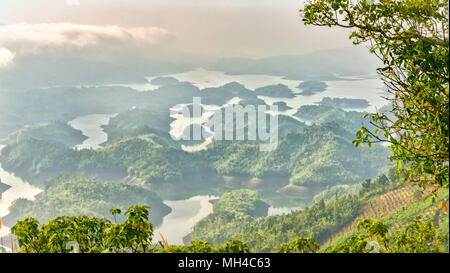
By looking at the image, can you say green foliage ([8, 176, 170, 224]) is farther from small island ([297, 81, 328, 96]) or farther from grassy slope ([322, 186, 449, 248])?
small island ([297, 81, 328, 96])

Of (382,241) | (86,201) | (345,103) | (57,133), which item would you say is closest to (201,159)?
(86,201)

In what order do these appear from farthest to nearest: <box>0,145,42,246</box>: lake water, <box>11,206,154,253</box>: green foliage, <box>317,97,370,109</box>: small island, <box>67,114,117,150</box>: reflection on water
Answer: <box>67,114,117,150</box>: reflection on water → <box>317,97,370,109</box>: small island → <box>0,145,42,246</box>: lake water → <box>11,206,154,253</box>: green foliage

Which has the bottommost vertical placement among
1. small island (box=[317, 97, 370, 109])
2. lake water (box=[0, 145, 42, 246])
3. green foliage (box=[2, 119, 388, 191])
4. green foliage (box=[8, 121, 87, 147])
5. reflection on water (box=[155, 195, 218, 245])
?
reflection on water (box=[155, 195, 218, 245])

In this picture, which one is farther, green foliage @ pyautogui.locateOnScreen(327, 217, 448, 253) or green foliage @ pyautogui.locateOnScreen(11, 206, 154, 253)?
green foliage @ pyautogui.locateOnScreen(327, 217, 448, 253)

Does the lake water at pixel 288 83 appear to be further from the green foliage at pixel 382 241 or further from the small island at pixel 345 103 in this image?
the green foliage at pixel 382 241

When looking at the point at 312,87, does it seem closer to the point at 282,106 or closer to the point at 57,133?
the point at 282,106

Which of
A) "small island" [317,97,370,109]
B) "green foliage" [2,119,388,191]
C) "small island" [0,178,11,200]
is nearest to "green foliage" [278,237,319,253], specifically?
"small island" [0,178,11,200]

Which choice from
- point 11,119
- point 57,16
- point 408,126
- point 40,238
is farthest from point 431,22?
point 11,119
